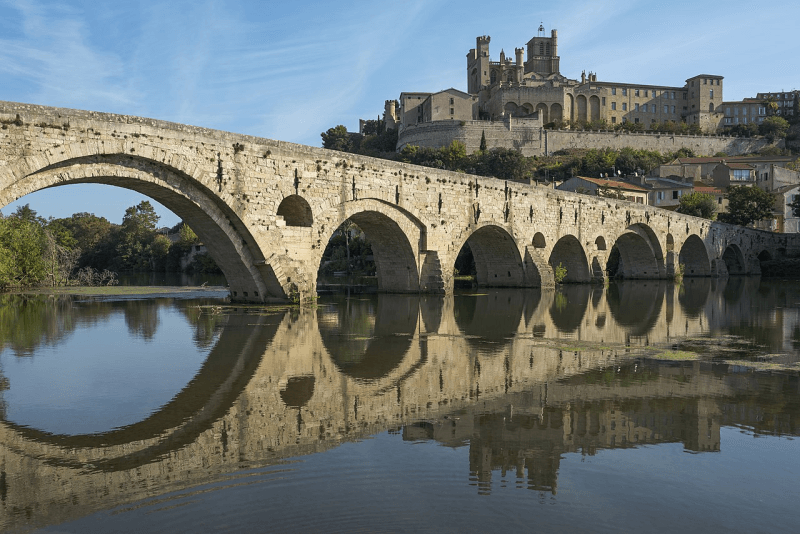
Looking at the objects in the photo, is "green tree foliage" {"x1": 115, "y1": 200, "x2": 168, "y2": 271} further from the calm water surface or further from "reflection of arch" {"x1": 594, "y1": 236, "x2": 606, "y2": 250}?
the calm water surface

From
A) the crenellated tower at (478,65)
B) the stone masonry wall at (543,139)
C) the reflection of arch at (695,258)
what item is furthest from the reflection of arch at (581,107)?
the reflection of arch at (695,258)

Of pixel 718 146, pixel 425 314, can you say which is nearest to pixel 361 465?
pixel 425 314

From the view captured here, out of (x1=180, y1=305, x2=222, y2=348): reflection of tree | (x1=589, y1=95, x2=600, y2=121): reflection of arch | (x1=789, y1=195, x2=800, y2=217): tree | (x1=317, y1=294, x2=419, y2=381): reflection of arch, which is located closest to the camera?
(x1=317, y1=294, x2=419, y2=381): reflection of arch

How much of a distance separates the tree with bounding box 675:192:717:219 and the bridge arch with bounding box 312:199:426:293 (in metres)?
42.0

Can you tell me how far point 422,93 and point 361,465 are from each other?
4083 inches

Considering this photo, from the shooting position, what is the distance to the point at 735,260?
60.6 m

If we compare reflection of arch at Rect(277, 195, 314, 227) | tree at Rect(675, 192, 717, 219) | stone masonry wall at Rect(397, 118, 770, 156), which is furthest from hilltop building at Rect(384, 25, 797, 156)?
reflection of arch at Rect(277, 195, 314, 227)

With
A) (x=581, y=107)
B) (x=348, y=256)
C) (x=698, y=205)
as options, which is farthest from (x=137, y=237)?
(x=581, y=107)

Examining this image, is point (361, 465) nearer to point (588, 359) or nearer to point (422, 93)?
point (588, 359)

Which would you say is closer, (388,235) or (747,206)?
(388,235)

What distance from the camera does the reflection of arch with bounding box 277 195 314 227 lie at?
21547 mm

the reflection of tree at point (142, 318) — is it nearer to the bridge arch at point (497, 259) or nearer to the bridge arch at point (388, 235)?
the bridge arch at point (388, 235)

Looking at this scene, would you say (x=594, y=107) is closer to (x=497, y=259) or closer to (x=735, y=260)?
(x=735, y=260)

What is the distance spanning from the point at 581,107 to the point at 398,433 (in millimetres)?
108501
